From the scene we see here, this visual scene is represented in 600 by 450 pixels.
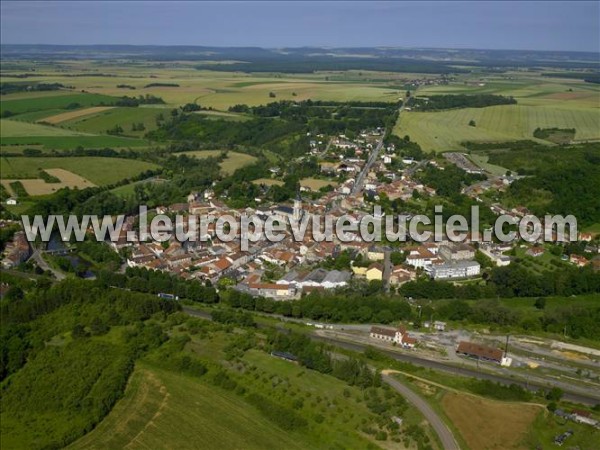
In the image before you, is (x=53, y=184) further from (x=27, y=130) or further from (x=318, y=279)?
(x=318, y=279)

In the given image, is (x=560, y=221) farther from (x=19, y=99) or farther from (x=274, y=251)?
(x=19, y=99)

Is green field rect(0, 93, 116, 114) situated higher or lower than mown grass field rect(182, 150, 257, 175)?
higher

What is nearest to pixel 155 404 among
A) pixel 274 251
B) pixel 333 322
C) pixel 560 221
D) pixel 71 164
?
pixel 333 322

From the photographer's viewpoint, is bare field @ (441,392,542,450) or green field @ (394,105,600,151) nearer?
bare field @ (441,392,542,450)

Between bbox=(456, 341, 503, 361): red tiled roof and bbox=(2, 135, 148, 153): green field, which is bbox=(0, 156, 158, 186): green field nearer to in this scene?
bbox=(2, 135, 148, 153): green field

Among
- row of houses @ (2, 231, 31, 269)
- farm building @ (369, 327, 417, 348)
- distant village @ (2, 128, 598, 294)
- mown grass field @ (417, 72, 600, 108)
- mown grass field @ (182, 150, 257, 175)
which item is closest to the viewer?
farm building @ (369, 327, 417, 348)

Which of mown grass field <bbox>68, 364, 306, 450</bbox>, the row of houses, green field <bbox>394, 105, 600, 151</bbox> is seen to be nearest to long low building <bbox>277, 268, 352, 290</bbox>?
mown grass field <bbox>68, 364, 306, 450</bbox>

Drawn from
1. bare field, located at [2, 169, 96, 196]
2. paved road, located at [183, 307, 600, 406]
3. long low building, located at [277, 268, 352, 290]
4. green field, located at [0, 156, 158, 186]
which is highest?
green field, located at [0, 156, 158, 186]
